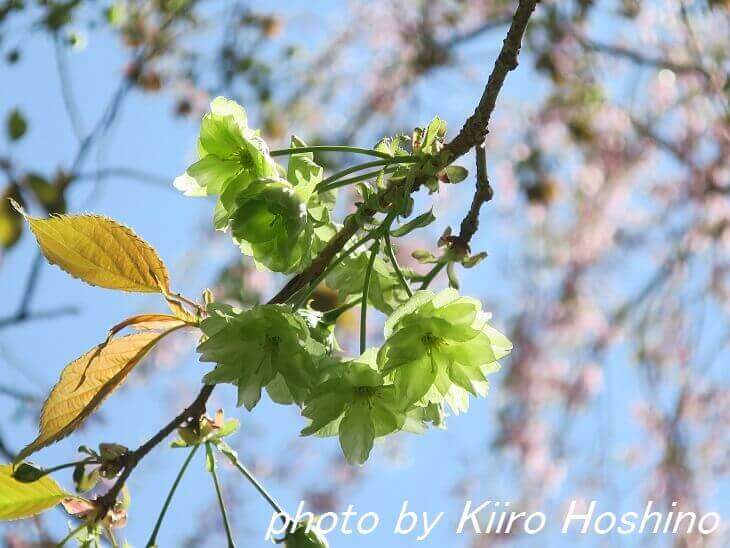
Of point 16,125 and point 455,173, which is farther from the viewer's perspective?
point 16,125

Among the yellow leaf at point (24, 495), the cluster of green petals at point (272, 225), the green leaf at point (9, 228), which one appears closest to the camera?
the cluster of green petals at point (272, 225)

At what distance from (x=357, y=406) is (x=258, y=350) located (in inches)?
3.9

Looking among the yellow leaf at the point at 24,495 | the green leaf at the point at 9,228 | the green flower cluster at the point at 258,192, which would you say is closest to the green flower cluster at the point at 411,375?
the green flower cluster at the point at 258,192

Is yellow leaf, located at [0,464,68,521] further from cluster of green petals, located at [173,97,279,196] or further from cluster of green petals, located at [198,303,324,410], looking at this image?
cluster of green petals, located at [173,97,279,196]

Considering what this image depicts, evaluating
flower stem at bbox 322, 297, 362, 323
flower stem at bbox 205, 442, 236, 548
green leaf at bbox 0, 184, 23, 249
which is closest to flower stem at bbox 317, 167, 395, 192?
flower stem at bbox 322, 297, 362, 323

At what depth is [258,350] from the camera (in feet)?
2.32

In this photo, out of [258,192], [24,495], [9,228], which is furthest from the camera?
[9,228]

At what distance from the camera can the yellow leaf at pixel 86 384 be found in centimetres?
71

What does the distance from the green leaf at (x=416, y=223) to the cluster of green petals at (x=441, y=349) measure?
0.07m

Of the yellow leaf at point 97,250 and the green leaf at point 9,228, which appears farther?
the green leaf at point 9,228

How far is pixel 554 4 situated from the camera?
3088 millimetres

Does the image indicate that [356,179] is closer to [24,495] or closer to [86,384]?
[86,384]

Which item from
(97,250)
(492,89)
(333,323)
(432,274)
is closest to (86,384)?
(97,250)

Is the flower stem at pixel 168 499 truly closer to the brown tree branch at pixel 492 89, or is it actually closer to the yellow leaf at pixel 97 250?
the yellow leaf at pixel 97 250
